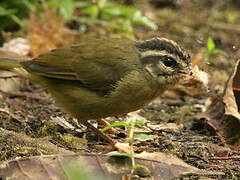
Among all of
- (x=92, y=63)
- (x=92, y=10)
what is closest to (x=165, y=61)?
(x=92, y=63)

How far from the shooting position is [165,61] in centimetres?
519

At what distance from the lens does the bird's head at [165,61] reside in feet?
16.8

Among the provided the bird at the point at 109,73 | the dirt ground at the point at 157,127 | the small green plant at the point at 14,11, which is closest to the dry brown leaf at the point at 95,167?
the dirt ground at the point at 157,127

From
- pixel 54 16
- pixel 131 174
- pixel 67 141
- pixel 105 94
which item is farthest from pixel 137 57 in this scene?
pixel 54 16

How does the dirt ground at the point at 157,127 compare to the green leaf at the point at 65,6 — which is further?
the green leaf at the point at 65,6

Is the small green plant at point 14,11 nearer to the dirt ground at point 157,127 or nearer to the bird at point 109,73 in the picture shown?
the dirt ground at point 157,127

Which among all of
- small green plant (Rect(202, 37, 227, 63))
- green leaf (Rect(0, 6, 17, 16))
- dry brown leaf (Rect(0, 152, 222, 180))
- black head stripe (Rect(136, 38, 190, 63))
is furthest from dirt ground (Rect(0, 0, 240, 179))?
green leaf (Rect(0, 6, 17, 16))

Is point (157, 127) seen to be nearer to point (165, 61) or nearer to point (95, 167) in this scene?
point (165, 61)

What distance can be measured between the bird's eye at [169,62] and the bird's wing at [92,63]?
314 mm

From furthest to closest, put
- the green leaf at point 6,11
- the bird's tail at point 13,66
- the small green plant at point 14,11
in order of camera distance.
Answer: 1. the small green plant at point 14,11
2. the green leaf at point 6,11
3. the bird's tail at point 13,66

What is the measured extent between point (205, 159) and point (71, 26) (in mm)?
5639

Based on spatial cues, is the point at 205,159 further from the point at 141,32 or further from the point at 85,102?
the point at 141,32

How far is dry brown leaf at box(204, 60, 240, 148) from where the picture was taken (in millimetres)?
5480

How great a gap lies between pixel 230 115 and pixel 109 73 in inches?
61.4
